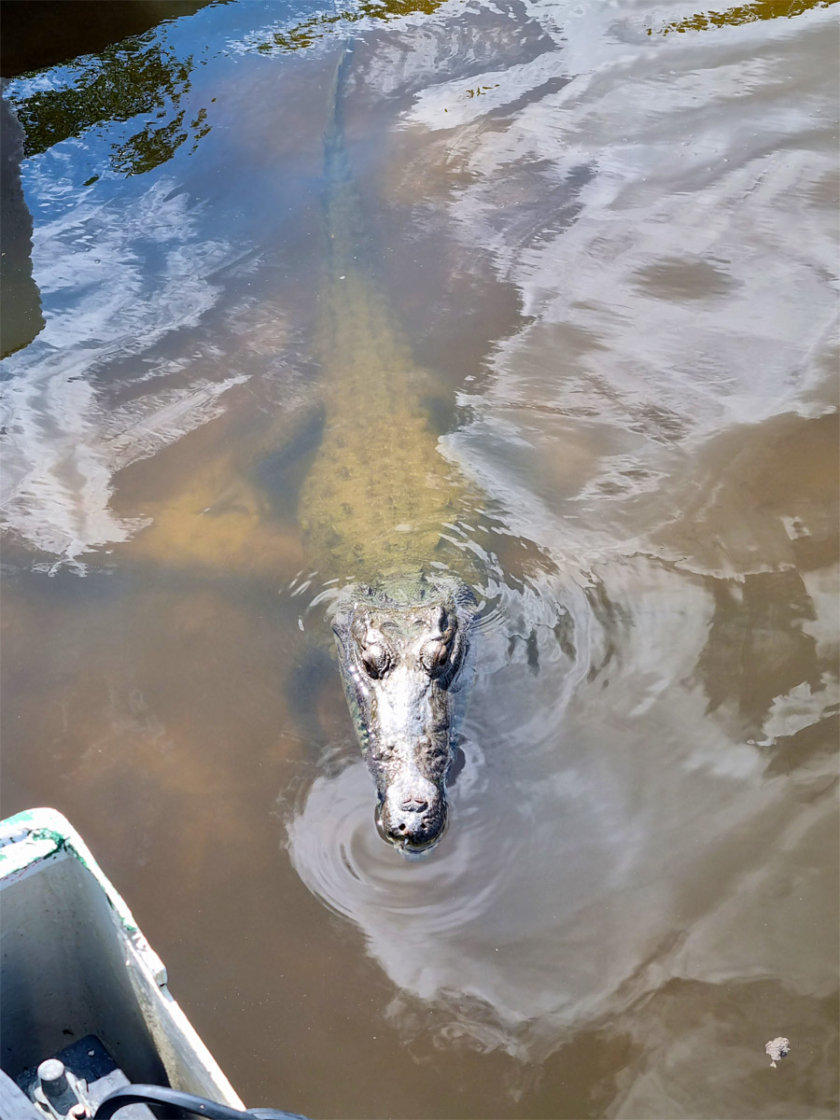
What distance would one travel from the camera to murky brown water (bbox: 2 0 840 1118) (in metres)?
2.87

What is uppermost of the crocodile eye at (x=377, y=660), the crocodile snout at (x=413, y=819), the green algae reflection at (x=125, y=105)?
the green algae reflection at (x=125, y=105)

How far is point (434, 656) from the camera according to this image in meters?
3.81

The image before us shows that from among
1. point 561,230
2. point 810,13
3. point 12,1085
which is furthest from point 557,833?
point 810,13

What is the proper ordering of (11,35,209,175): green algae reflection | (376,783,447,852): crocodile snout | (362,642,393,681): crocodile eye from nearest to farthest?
(376,783,447,852): crocodile snout → (362,642,393,681): crocodile eye → (11,35,209,175): green algae reflection

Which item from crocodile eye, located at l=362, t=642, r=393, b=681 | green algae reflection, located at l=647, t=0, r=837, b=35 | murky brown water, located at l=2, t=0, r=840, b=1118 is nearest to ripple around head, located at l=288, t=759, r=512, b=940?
murky brown water, located at l=2, t=0, r=840, b=1118

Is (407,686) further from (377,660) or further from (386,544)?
(386,544)

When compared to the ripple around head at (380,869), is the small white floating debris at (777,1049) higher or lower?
lower

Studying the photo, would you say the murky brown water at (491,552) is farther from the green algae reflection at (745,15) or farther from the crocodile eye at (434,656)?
the crocodile eye at (434,656)

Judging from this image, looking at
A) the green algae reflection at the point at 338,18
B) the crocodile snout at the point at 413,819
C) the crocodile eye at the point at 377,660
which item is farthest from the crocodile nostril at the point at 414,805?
the green algae reflection at the point at 338,18

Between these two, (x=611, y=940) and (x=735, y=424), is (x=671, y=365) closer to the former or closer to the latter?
(x=735, y=424)

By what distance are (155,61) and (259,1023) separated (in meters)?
7.09

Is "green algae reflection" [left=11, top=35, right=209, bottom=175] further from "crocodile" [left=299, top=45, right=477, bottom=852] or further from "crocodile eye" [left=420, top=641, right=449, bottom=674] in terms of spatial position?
"crocodile eye" [left=420, top=641, right=449, bottom=674]

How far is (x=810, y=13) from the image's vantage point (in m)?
7.13

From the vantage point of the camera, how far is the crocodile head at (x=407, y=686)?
326 cm
